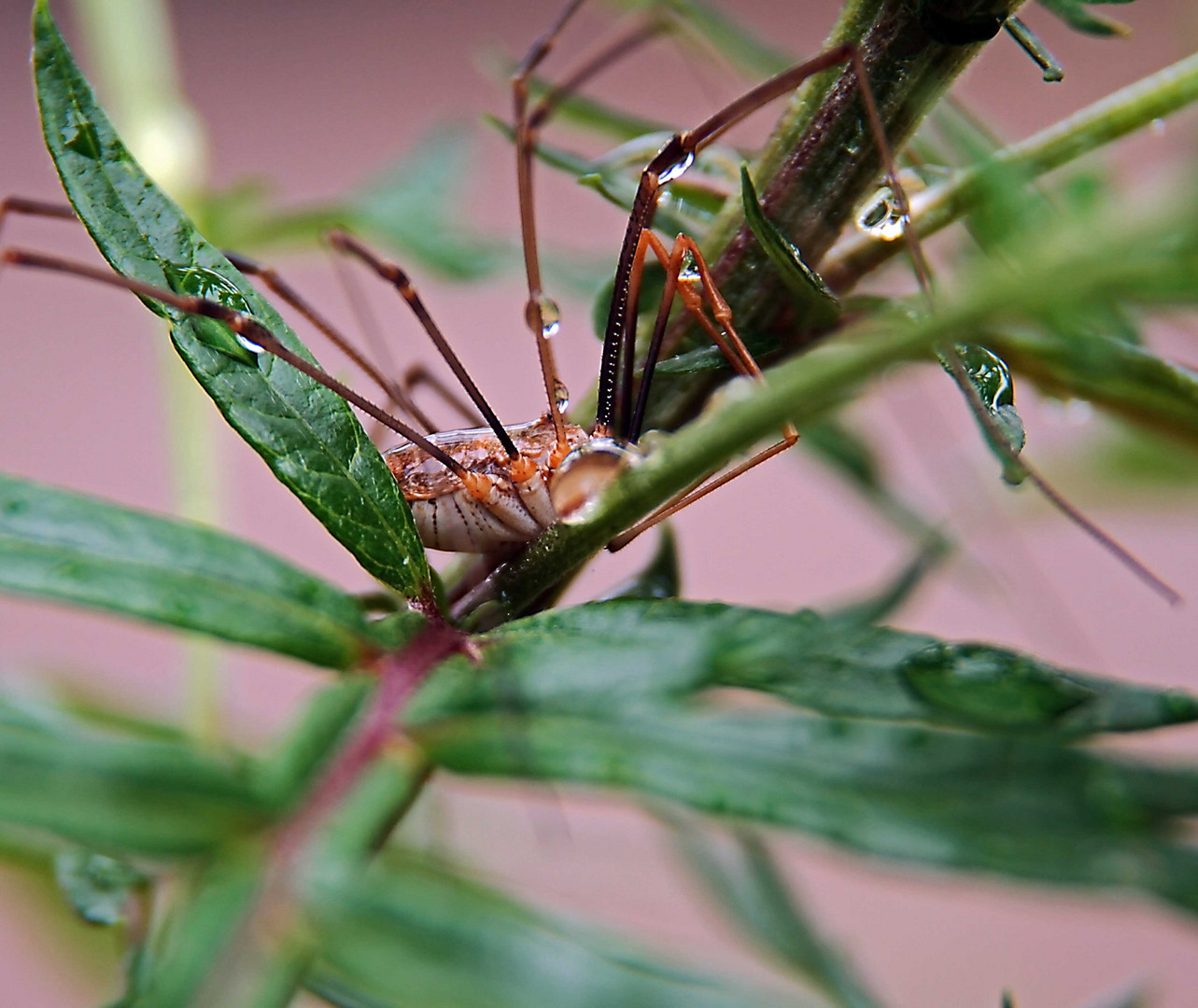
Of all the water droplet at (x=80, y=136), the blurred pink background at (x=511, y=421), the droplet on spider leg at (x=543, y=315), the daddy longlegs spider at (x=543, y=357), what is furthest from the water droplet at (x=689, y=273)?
the blurred pink background at (x=511, y=421)

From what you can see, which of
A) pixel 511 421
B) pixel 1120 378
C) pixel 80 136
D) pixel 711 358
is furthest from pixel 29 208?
pixel 511 421

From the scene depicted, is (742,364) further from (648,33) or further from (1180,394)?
(648,33)

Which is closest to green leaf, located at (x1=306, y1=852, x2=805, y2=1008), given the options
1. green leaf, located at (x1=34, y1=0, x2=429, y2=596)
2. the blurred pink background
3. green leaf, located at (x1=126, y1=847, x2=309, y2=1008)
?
green leaf, located at (x1=126, y1=847, x2=309, y2=1008)

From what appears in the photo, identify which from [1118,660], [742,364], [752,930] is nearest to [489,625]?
[742,364]

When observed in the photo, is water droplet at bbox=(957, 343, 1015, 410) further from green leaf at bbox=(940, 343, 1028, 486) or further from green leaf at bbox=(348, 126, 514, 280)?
green leaf at bbox=(348, 126, 514, 280)

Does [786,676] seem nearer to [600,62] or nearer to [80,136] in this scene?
[80,136]

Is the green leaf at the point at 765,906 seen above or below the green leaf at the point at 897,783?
above

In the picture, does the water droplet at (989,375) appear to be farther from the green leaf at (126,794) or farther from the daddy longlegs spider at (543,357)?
the green leaf at (126,794)
